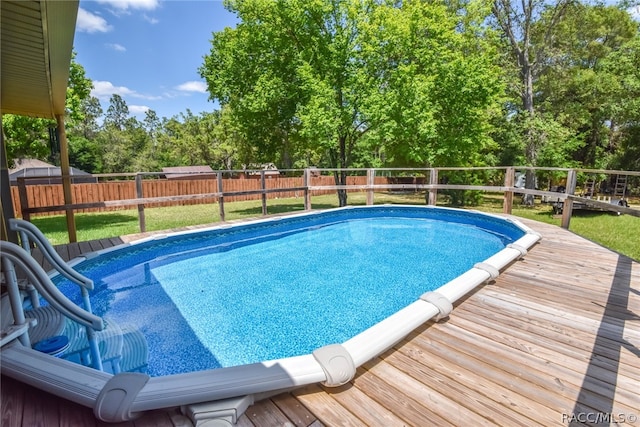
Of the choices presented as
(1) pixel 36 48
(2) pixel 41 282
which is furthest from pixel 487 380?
(1) pixel 36 48

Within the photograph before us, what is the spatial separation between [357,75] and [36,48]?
913cm

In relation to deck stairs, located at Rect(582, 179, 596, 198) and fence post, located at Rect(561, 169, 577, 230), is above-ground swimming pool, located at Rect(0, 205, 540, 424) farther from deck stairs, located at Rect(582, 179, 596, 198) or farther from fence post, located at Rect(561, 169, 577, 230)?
deck stairs, located at Rect(582, 179, 596, 198)

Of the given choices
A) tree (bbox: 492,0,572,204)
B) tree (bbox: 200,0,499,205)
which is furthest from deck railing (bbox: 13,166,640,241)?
tree (bbox: 200,0,499,205)

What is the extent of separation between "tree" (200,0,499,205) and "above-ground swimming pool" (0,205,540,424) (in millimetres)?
4090

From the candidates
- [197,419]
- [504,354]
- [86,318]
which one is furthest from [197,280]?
[504,354]

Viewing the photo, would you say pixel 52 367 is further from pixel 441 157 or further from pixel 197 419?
pixel 441 157

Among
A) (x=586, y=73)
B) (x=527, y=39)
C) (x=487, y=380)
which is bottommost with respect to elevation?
(x=487, y=380)

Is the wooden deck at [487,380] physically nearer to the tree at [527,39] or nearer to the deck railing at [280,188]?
the deck railing at [280,188]

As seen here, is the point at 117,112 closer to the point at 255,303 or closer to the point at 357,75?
the point at 357,75

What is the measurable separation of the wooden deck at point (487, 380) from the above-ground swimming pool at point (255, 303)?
0.10 meters

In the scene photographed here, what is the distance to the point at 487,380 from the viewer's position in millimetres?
1715

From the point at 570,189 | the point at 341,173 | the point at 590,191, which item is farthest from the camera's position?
the point at 341,173

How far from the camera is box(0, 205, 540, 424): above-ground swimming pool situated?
154 cm

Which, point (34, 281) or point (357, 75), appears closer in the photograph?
point (34, 281)
